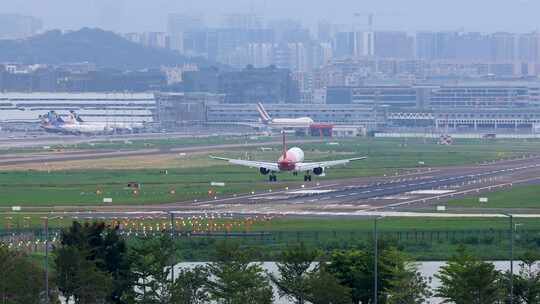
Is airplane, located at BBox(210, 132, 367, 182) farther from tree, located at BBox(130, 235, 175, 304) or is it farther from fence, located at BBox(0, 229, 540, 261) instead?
tree, located at BBox(130, 235, 175, 304)

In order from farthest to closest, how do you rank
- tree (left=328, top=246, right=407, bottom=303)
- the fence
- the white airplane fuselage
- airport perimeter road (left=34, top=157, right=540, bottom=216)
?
the white airplane fuselage → airport perimeter road (left=34, top=157, right=540, bottom=216) → the fence → tree (left=328, top=246, right=407, bottom=303)

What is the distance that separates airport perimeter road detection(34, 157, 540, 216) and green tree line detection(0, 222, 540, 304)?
26414 mm

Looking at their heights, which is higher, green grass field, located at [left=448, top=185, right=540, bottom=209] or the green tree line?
the green tree line

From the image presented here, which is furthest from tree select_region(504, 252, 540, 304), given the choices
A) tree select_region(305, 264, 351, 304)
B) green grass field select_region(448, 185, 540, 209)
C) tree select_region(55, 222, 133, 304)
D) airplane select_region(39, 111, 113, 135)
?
airplane select_region(39, 111, 113, 135)

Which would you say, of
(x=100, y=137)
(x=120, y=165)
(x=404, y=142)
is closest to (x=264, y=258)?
(x=120, y=165)

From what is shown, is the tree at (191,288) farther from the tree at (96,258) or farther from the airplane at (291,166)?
the airplane at (291,166)

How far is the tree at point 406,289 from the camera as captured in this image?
51.3 meters

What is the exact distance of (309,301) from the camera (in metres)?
52.3

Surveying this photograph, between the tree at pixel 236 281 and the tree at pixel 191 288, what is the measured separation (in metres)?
0.21

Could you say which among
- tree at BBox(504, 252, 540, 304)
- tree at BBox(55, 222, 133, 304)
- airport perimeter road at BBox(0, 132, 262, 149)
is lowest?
airport perimeter road at BBox(0, 132, 262, 149)

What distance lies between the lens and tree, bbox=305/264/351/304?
169 feet

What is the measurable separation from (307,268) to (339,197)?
3645cm

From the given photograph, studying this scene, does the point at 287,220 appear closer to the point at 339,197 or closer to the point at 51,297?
the point at 339,197

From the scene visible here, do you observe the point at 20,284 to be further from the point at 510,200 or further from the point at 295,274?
the point at 510,200
